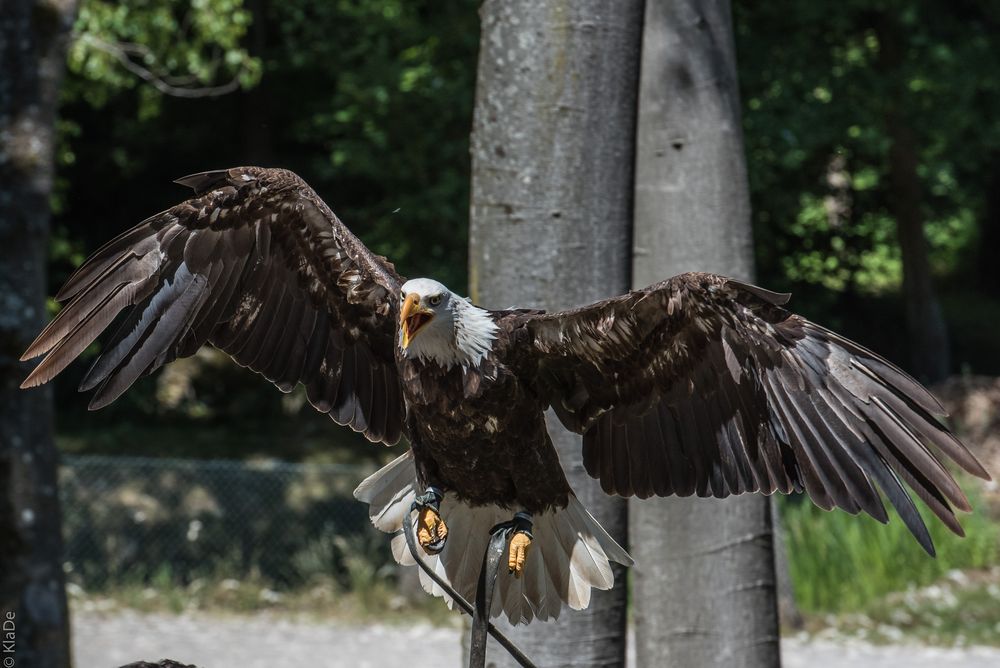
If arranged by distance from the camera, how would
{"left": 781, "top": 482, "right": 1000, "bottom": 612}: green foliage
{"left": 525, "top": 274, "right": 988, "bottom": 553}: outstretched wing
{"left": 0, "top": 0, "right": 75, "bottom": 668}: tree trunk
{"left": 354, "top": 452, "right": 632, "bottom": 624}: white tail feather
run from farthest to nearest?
{"left": 781, "top": 482, "right": 1000, "bottom": 612}: green foliage → {"left": 0, "top": 0, "right": 75, "bottom": 668}: tree trunk → {"left": 354, "top": 452, "right": 632, "bottom": 624}: white tail feather → {"left": 525, "top": 274, "right": 988, "bottom": 553}: outstretched wing

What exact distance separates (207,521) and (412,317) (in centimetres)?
825

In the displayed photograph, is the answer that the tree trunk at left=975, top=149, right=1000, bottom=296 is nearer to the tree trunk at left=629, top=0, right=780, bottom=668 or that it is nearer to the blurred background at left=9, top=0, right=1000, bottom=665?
the blurred background at left=9, top=0, right=1000, bottom=665

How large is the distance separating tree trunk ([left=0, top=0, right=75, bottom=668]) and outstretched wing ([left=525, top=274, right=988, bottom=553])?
11.6 feet

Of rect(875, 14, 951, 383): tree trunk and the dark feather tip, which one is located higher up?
rect(875, 14, 951, 383): tree trunk

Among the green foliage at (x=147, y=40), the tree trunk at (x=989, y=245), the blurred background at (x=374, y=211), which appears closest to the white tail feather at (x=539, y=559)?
the blurred background at (x=374, y=211)

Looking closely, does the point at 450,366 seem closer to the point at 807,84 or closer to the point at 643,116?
the point at 643,116

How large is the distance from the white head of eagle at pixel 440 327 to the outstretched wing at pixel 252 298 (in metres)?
0.41

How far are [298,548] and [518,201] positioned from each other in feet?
24.1

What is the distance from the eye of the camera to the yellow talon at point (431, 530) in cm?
328

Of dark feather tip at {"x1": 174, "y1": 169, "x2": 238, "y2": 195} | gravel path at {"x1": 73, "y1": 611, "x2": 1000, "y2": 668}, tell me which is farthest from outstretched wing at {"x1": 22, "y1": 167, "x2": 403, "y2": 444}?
gravel path at {"x1": 73, "y1": 611, "x2": 1000, "y2": 668}

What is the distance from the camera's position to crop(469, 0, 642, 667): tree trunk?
413 centimetres

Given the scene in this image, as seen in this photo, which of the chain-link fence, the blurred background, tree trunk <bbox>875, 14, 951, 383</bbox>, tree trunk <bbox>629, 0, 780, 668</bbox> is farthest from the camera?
tree trunk <bbox>875, 14, 951, 383</bbox>

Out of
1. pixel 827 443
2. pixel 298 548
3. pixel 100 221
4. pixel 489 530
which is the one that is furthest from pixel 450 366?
pixel 100 221

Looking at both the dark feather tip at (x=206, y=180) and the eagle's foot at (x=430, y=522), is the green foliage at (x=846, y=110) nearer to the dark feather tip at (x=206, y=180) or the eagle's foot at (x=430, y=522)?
the dark feather tip at (x=206, y=180)
